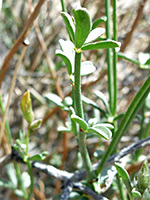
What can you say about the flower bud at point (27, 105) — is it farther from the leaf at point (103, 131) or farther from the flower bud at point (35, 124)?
the leaf at point (103, 131)

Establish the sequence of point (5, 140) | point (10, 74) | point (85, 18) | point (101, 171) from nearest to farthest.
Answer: point (85, 18), point (101, 171), point (5, 140), point (10, 74)

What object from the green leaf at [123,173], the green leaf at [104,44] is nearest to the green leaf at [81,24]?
the green leaf at [104,44]

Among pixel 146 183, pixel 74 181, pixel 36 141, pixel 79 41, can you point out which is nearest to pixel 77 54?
pixel 79 41

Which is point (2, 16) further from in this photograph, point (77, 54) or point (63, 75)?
point (77, 54)

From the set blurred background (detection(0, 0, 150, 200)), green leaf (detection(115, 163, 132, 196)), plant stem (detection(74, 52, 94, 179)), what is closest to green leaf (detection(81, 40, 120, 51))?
plant stem (detection(74, 52, 94, 179))

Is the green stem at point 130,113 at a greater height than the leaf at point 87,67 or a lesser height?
lesser

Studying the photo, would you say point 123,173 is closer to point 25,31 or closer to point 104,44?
point 104,44

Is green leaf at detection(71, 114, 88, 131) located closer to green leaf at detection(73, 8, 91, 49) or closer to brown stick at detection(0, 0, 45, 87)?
green leaf at detection(73, 8, 91, 49)

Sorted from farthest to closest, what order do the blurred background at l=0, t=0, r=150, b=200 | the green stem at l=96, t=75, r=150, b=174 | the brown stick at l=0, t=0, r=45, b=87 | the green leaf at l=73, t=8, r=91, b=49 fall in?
the blurred background at l=0, t=0, r=150, b=200 < the brown stick at l=0, t=0, r=45, b=87 < the green stem at l=96, t=75, r=150, b=174 < the green leaf at l=73, t=8, r=91, b=49
